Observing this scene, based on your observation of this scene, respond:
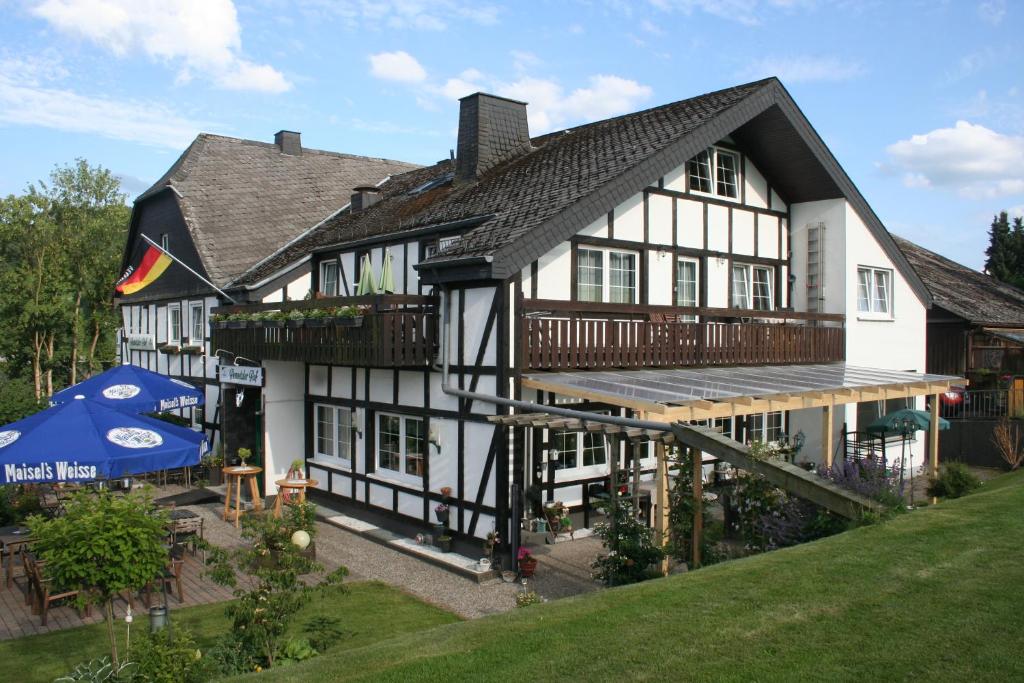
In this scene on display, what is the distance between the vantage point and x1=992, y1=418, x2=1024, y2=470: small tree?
766 inches

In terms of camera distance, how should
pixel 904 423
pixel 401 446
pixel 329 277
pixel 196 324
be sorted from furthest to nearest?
pixel 196 324, pixel 329 277, pixel 904 423, pixel 401 446

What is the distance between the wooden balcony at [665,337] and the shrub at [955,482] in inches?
142

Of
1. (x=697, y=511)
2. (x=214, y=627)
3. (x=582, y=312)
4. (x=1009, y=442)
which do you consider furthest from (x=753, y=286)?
(x=214, y=627)

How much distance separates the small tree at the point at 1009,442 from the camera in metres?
19.5

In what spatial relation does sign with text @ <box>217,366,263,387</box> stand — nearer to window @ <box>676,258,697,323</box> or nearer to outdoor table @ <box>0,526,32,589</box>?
outdoor table @ <box>0,526,32,589</box>

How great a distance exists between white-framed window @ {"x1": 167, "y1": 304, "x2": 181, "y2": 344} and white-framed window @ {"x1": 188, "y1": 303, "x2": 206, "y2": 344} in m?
1.12

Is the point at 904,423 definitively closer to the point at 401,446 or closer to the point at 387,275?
the point at 401,446

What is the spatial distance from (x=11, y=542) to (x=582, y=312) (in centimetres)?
912

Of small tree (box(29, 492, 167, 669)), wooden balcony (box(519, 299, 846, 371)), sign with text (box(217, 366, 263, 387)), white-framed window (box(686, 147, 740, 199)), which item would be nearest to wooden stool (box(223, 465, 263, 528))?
sign with text (box(217, 366, 263, 387))

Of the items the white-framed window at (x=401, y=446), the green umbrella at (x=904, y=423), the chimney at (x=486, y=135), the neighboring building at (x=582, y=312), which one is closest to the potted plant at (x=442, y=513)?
the neighboring building at (x=582, y=312)

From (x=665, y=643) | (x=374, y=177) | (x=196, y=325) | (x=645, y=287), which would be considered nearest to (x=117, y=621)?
(x=665, y=643)

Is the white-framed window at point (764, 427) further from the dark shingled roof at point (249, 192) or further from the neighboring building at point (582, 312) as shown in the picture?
the dark shingled roof at point (249, 192)

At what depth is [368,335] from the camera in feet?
43.8

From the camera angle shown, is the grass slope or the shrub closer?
the grass slope
